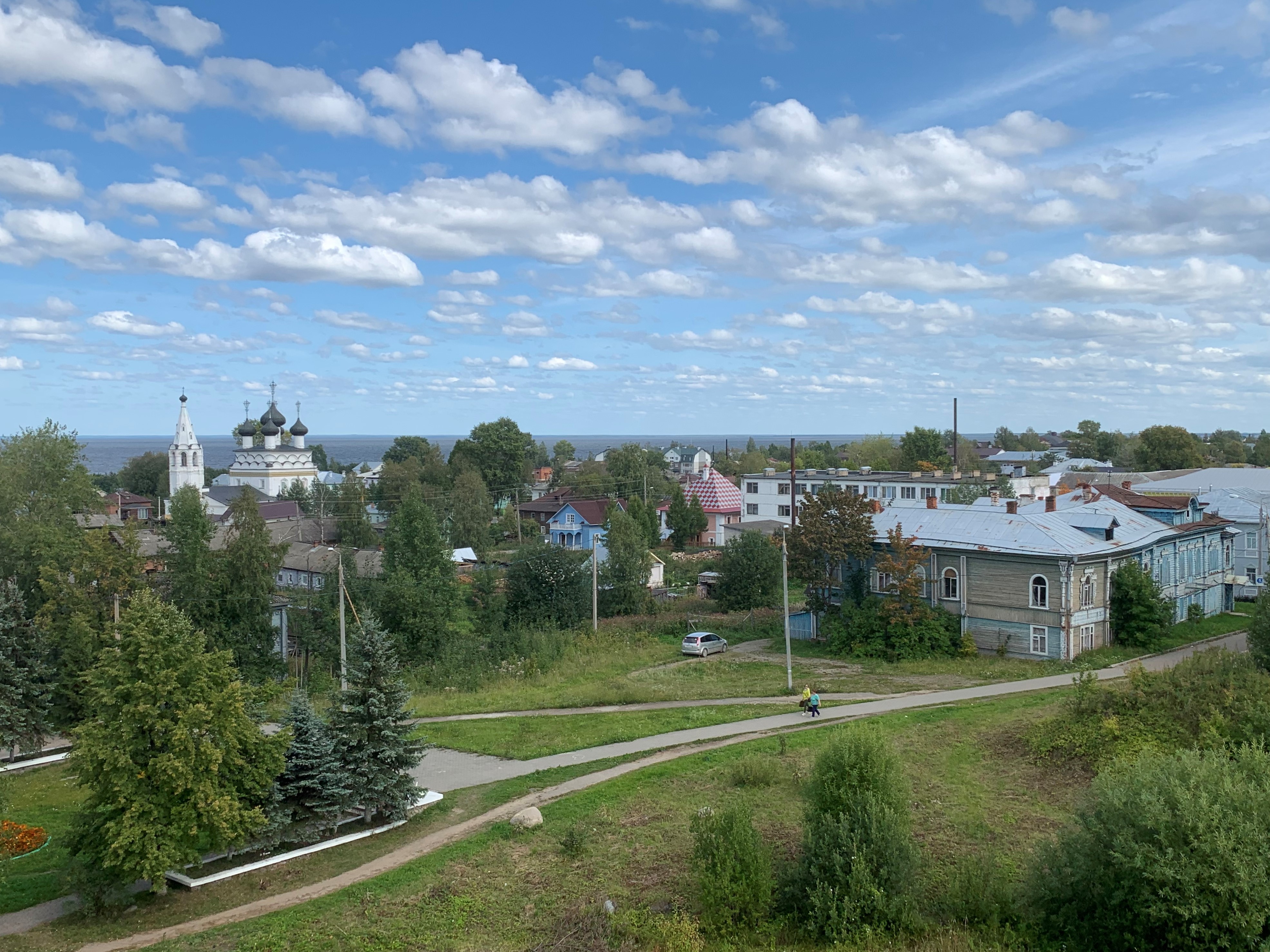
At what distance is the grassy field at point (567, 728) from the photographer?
23.5 metres

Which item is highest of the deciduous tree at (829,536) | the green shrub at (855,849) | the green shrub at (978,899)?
the deciduous tree at (829,536)

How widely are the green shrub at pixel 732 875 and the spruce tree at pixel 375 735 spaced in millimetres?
7095

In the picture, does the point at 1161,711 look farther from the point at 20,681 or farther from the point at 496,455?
the point at 496,455

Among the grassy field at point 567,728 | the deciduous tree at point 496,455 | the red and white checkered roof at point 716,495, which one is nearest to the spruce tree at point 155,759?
the grassy field at point 567,728

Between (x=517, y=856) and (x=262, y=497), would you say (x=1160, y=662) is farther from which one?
(x=262, y=497)

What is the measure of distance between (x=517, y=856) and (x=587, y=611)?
24.6m

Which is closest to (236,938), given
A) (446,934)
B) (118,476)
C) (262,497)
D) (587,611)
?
(446,934)

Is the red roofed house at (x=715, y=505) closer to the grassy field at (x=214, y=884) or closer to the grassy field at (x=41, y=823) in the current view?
the grassy field at (x=214, y=884)

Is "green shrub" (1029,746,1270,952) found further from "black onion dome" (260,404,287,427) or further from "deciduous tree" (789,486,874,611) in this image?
"black onion dome" (260,404,287,427)

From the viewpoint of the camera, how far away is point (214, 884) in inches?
608

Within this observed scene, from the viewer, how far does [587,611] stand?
134 ft

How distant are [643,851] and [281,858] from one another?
6336 millimetres

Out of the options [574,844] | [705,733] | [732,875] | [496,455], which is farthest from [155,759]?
[496,455]

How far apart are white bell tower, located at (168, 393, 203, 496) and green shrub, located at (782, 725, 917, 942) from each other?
95.5 metres
